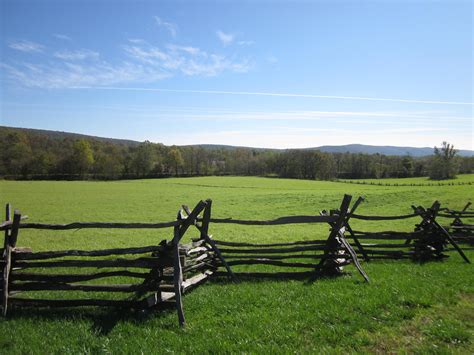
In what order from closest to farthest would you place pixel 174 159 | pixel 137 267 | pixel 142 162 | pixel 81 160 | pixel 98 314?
pixel 98 314, pixel 137 267, pixel 81 160, pixel 142 162, pixel 174 159

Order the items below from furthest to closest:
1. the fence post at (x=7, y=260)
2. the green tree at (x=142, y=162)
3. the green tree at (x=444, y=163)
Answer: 1. the green tree at (x=142, y=162)
2. the green tree at (x=444, y=163)
3. the fence post at (x=7, y=260)

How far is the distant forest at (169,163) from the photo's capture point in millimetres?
87188

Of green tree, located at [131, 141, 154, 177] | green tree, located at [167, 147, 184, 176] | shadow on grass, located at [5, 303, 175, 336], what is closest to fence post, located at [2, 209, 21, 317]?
shadow on grass, located at [5, 303, 175, 336]

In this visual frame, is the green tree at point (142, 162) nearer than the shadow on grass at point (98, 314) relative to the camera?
No

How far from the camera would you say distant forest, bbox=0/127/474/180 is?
87188 millimetres

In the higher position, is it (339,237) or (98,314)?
(339,237)

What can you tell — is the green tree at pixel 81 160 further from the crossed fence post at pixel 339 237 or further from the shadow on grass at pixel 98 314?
the crossed fence post at pixel 339 237

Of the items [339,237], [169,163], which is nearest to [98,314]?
[339,237]

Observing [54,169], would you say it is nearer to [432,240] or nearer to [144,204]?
[144,204]

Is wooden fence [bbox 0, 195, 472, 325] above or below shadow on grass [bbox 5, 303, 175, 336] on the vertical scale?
above

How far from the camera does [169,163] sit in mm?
110188

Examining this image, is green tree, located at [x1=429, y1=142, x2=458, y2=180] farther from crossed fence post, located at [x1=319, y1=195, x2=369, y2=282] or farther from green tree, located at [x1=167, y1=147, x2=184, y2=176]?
crossed fence post, located at [x1=319, y1=195, x2=369, y2=282]

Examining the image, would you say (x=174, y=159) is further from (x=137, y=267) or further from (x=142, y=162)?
(x=137, y=267)

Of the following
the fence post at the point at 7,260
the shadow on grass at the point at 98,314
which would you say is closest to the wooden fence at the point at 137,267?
the fence post at the point at 7,260
